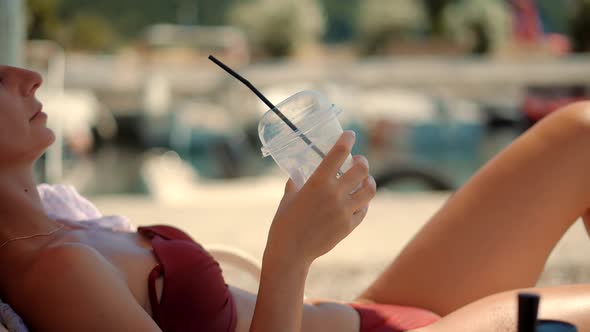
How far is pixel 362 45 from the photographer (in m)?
21.7

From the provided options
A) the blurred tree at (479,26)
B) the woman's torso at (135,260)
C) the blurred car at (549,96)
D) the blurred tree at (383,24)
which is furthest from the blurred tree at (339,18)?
the woman's torso at (135,260)

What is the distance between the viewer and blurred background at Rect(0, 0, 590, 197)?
12.6m

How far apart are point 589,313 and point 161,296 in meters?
0.79

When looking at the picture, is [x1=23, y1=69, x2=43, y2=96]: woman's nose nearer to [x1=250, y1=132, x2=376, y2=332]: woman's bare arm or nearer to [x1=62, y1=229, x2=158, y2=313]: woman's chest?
[x1=62, y1=229, x2=158, y2=313]: woman's chest

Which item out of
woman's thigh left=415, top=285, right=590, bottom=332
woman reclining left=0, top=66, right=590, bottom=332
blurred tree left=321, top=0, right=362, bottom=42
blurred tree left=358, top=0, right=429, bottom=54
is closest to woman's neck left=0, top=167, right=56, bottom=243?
woman reclining left=0, top=66, right=590, bottom=332

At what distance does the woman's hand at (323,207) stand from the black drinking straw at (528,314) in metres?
0.33

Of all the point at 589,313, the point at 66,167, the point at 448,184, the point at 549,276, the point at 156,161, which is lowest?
the point at 66,167

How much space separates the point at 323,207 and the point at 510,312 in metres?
0.55

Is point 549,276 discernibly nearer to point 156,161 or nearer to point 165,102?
point 156,161

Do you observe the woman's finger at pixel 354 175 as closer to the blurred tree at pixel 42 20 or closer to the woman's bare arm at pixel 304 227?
the woman's bare arm at pixel 304 227

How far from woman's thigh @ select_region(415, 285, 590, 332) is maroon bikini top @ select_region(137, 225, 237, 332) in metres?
0.41

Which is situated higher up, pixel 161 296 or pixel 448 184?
pixel 161 296

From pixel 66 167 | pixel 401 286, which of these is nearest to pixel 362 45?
pixel 66 167

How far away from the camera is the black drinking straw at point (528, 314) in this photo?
0.78m
